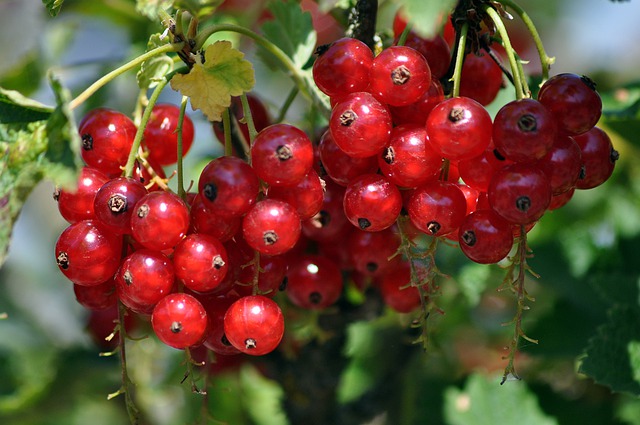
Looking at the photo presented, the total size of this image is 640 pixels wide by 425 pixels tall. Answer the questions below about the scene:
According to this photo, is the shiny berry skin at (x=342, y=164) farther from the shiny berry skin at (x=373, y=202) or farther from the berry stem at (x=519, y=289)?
the berry stem at (x=519, y=289)

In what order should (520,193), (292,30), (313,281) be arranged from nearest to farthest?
(520,193)
(313,281)
(292,30)

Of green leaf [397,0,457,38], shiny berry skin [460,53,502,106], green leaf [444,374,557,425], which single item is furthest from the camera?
green leaf [444,374,557,425]

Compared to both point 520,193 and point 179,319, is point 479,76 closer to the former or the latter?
point 520,193

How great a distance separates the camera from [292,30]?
131 cm

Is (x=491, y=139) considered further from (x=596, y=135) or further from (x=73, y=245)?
(x=73, y=245)

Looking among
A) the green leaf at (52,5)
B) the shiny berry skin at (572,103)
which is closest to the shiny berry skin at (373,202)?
the shiny berry skin at (572,103)

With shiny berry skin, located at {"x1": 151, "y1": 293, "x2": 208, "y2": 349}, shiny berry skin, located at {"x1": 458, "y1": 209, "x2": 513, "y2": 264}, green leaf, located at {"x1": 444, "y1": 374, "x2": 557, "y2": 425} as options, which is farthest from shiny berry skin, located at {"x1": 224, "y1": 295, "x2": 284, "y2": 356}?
green leaf, located at {"x1": 444, "y1": 374, "x2": 557, "y2": 425}

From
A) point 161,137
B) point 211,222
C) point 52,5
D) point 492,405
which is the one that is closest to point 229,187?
point 211,222

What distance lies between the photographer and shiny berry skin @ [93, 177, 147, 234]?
3.01 feet

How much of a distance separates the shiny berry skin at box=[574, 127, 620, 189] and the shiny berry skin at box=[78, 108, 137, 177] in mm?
620

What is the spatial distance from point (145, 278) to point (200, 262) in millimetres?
72

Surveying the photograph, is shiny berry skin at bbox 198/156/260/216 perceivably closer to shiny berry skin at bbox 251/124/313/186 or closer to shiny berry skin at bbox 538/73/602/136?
shiny berry skin at bbox 251/124/313/186

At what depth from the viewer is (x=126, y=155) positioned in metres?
1.03

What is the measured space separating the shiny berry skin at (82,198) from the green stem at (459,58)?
1.59ft
